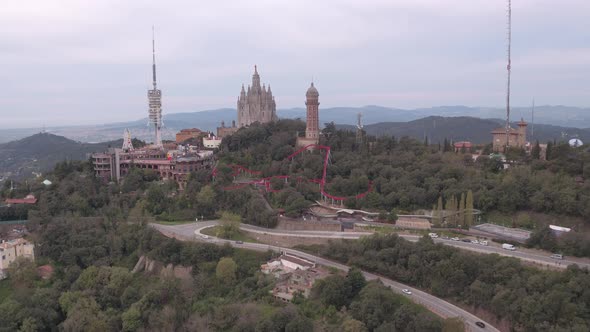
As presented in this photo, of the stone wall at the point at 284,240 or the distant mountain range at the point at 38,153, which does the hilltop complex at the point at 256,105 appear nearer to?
the distant mountain range at the point at 38,153

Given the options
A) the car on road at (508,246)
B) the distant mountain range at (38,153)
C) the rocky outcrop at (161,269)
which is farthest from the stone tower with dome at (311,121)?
the distant mountain range at (38,153)

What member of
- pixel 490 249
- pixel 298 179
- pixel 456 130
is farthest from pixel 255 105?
pixel 456 130

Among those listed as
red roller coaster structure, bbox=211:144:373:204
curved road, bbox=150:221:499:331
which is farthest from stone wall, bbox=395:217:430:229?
curved road, bbox=150:221:499:331

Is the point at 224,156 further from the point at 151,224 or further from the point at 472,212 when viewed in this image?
the point at 472,212

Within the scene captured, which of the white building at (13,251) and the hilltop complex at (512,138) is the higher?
the hilltop complex at (512,138)

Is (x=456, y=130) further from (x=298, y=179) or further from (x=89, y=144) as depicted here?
(x=89, y=144)

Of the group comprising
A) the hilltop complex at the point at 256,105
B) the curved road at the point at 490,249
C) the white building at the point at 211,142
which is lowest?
the curved road at the point at 490,249
